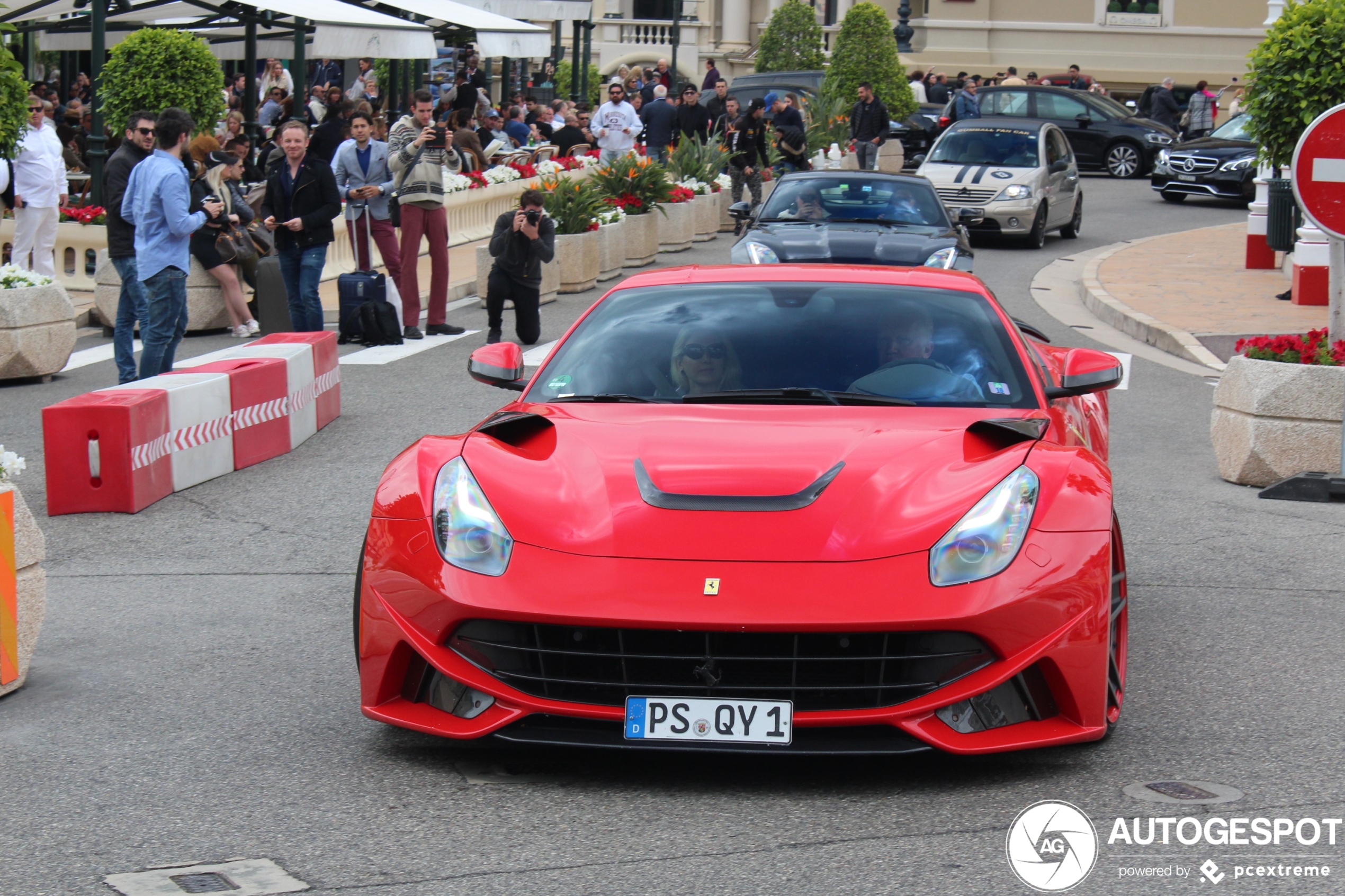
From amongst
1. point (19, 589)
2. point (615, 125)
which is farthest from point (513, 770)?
point (615, 125)

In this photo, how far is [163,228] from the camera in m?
11.1

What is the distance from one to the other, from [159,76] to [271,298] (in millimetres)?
4092

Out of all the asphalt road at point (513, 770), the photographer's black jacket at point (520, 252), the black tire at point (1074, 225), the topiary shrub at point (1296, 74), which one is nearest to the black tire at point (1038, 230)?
the black tire at point (1074, 225)

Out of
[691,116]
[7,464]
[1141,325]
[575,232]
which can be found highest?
[691,116]

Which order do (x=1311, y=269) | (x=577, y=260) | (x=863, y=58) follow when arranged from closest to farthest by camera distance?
(x=1311, y=269), (x=577, y=260), (x=863, y=58)

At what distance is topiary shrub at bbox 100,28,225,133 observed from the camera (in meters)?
17.6

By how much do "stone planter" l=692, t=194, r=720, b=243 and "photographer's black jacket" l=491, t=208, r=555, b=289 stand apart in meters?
9.34

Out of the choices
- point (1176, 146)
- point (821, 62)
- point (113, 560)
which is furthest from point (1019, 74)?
point (113, 560)

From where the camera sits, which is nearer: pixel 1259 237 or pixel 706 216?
pixel 1259 237

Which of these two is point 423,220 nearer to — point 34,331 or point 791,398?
point 34,331

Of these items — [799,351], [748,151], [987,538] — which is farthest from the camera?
[748,151]

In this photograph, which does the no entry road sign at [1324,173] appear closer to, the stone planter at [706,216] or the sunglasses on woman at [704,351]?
the sunglasses on woman at [704,351]

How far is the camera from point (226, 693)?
5.43 metres

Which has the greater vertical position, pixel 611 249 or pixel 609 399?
pixel 609 399
